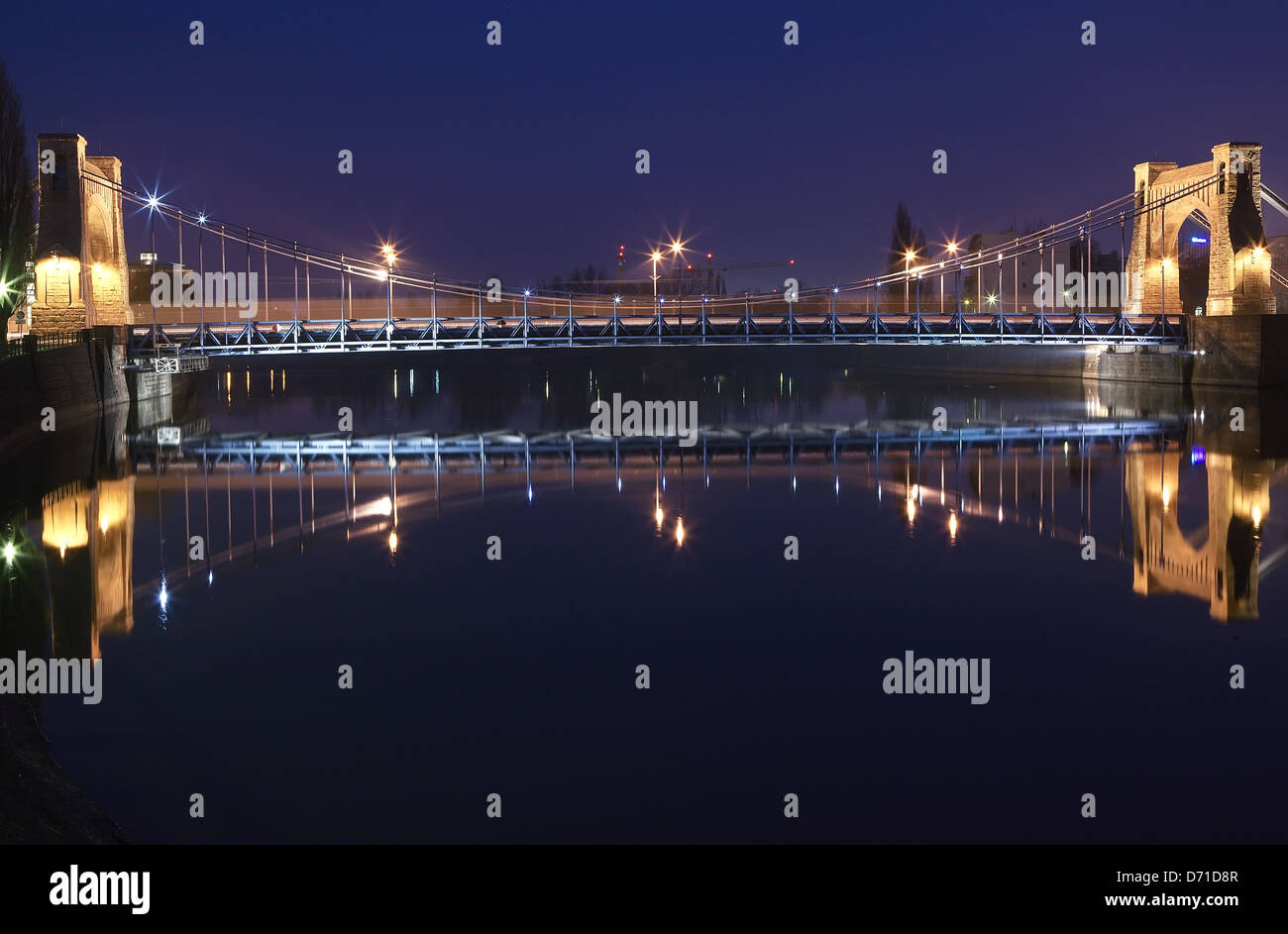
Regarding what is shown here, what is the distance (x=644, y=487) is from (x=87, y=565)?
36.1 feet

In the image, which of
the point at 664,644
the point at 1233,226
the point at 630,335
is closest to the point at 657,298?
the point at 630,335

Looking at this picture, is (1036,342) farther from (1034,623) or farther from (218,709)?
(218,709)

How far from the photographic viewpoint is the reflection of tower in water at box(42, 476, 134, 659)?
12.8 metres

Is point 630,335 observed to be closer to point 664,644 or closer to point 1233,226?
point 1233,226

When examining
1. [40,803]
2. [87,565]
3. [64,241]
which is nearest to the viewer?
[40,803]

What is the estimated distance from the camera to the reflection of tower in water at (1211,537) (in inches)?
581

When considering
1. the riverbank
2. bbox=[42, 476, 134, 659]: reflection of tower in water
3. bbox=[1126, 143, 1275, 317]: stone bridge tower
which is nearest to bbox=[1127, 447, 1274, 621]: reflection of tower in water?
the riverbank

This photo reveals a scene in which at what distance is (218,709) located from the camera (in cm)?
1002

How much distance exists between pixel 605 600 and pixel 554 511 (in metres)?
7.42

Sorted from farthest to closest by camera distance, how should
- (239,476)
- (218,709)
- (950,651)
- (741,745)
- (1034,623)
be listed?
1. (239,476)
2. (1034,623)
3. (950,651)
4. (218,709)
5. (741,745)

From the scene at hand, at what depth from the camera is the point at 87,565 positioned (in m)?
16.0

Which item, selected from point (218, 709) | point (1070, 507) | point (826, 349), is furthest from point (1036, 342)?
point (218, 709)

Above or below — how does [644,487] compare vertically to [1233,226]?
below

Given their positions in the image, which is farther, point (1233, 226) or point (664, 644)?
point (1233, 226)
